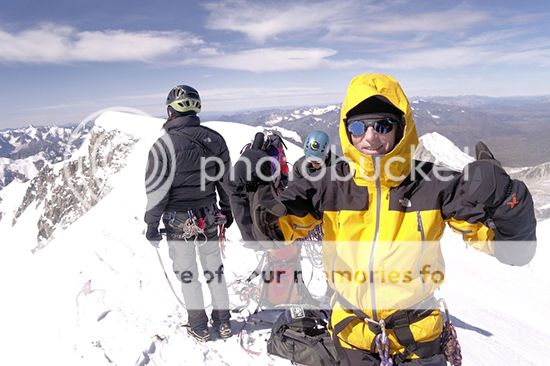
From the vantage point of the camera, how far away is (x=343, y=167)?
116 inches

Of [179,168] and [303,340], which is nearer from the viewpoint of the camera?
[303,340]

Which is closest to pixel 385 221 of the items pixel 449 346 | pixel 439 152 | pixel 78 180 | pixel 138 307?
pixel 449 346

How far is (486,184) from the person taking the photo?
7.57 feet

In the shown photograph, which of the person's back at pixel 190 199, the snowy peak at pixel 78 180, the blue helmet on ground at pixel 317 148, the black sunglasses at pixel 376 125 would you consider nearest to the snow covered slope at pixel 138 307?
the person's back at pixel 190 199

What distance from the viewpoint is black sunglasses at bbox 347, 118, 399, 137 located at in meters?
2.55

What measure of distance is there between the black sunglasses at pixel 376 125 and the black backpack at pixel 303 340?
9.81 ft

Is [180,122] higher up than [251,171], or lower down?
higher up

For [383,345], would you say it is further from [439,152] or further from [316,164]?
[439,152]

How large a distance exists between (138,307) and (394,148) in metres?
5.74

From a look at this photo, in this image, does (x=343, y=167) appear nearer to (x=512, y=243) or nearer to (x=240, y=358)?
(x=512, y=243)

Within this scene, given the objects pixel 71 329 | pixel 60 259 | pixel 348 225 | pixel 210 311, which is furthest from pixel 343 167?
pixel 60 259

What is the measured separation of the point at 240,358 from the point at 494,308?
Result: 20.5 ft

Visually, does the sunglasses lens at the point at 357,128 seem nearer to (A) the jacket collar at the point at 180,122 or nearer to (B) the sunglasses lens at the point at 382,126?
(B) the sunglasses lens at the point at 382,126

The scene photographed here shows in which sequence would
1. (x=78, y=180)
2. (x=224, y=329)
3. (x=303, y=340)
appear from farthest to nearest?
(x=78, y=180), (x=224, y=329), (x=303, y=340)
